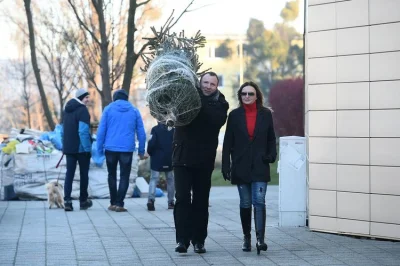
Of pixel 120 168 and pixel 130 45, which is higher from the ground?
pixel 130 45

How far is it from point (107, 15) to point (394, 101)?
15132 mm

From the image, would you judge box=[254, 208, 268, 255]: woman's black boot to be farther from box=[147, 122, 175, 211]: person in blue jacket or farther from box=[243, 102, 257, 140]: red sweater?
box=[147, 122, 175, 211]: person in blue jacket

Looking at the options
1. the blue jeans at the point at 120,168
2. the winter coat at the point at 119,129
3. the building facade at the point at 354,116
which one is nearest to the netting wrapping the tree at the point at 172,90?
the building facade at the point at 354,116

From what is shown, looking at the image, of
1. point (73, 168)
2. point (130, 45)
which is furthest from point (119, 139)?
point (130, 45)

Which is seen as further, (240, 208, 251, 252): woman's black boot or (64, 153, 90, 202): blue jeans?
(64, 153, 90, 202): blue jeans

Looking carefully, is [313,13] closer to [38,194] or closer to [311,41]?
[311,41]

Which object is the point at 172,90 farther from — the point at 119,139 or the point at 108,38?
the point at 108,38

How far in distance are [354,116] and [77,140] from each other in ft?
18.2

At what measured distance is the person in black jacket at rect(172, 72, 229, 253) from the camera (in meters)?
9.93

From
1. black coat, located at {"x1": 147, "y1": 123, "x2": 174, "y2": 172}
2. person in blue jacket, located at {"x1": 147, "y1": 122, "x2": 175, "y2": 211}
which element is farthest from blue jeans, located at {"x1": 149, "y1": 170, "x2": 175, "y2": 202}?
black coat, located at {"x1": 147, "y1": 123, "x2": 174, "y2": 172}

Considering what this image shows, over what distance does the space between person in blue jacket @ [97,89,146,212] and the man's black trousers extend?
5.06 m

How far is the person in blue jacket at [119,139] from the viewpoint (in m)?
15.2

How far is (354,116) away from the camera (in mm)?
11336

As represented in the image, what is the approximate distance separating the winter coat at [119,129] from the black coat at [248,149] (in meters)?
5.12
